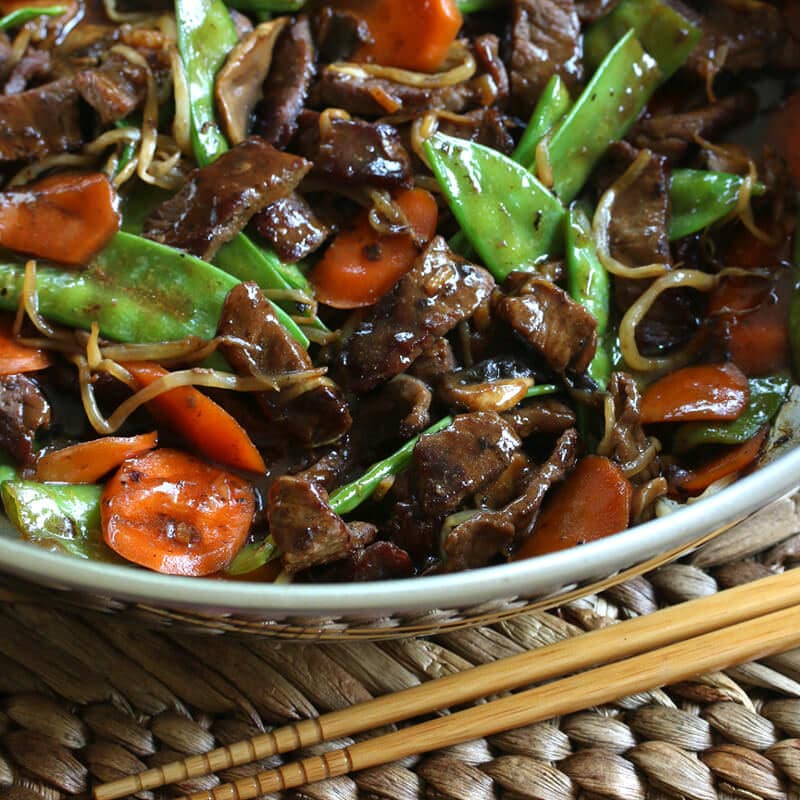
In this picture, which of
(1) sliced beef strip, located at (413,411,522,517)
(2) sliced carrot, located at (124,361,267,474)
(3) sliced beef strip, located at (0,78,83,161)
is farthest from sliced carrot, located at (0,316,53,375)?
(1) sliced beef strip, located at (413,411,522,517)

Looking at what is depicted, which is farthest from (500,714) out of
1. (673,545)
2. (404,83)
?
(404,83)

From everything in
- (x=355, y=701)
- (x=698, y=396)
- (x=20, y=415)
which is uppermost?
(x=698, y=396)

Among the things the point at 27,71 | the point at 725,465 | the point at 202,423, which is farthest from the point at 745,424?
the point at 27,71

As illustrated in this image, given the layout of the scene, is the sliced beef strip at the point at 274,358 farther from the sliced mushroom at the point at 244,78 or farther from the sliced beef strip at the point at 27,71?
the sliced beef strip at the point at 27,71

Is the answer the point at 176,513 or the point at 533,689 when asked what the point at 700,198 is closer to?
the point at 533,689

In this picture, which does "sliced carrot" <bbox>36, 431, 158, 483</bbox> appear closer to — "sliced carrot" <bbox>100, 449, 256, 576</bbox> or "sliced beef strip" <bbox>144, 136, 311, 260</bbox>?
"sliced carrot" <bbox>100, 449, 256, 576</bbox>

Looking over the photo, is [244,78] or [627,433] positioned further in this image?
[244,78]

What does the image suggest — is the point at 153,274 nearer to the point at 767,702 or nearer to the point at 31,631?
the point at 31,631

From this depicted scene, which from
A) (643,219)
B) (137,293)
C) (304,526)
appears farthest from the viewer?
(643,219)

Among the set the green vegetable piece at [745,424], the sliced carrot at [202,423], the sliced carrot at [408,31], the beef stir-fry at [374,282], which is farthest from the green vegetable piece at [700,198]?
the sliced carrot at [202,423]
